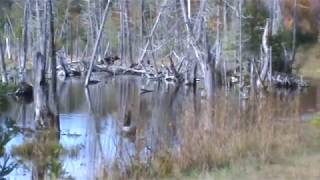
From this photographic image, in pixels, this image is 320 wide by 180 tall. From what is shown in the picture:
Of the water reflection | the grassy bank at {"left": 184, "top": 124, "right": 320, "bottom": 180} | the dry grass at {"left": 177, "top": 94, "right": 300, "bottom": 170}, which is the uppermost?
the dry grass at {"left": 177, "top": 94, "right": 300, "bottom": 170}

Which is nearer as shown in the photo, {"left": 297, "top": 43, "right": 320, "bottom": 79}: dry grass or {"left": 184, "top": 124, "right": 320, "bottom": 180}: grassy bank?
{"left": 184, "top": 124, "right": 320, "bottom": 180}: grassy bank

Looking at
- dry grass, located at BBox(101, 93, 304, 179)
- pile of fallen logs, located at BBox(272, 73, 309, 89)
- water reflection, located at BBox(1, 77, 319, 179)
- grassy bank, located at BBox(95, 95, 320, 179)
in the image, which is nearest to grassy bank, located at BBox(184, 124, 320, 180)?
grassy bank, located at BBox(95, 95, 320, 179)

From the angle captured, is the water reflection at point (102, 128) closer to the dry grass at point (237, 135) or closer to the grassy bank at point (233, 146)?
the grassy bank at point (233, 146)

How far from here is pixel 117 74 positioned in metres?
51.9

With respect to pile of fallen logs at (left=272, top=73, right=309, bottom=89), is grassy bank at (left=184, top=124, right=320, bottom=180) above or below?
above

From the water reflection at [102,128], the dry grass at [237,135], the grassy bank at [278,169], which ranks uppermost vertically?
the dry grass at [237,135]

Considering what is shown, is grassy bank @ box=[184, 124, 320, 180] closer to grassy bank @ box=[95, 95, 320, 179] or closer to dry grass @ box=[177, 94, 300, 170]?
grassy bank @ box=[95, 95, 320, 179]

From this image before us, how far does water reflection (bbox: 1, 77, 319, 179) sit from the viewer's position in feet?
36.8

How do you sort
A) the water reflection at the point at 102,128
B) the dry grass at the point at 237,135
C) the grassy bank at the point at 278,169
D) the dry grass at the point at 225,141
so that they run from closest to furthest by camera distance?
the grassy bank at the point at 278,169
the dry grass at the point at 225,141
the dry grass at the point at 237,135
the water reflection at the point at 102,128

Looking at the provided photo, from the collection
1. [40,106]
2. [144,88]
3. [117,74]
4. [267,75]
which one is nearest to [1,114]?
[40,106]

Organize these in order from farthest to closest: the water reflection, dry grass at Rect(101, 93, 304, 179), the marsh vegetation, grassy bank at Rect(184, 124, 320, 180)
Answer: the water reflection, the marsh vegetation, dry grass at Rect(101, 93, 304, 179), grassy bank at Rect(184, 124, 320, 180)

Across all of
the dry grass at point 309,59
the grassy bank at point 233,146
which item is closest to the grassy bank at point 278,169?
the grassy bank at point 233,146

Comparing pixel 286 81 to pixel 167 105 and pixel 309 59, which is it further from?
pixel 309 59

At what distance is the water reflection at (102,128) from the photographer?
11.2 meters
